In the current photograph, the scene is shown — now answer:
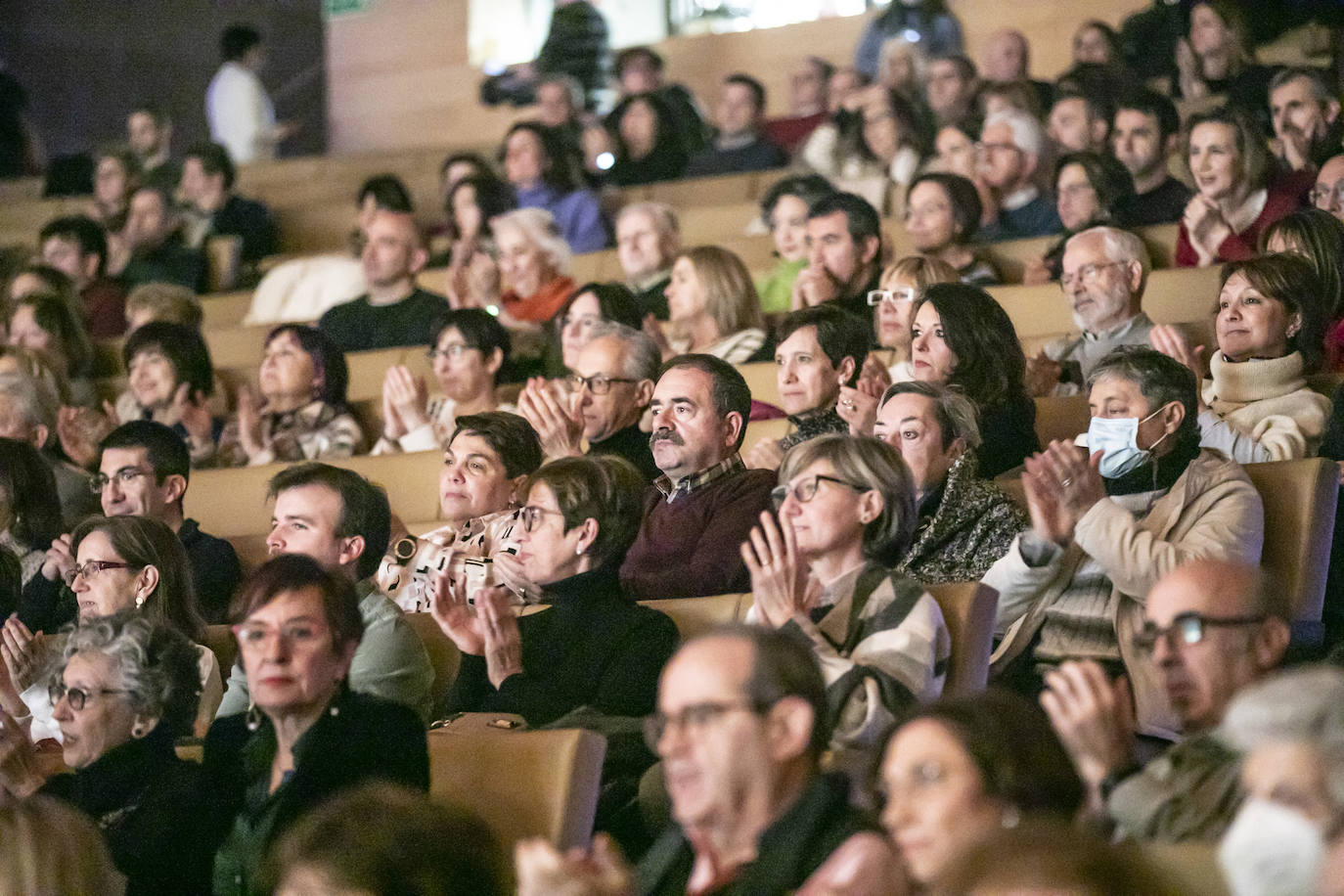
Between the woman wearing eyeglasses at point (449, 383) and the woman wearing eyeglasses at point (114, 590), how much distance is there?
1.11m

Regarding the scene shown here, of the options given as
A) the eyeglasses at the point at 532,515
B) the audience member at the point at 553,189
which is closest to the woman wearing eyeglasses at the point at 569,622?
the eyeglasses at the point at 532,515

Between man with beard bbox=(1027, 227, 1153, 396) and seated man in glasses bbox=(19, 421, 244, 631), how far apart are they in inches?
65.2

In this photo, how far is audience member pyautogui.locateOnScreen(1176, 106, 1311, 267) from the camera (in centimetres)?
422

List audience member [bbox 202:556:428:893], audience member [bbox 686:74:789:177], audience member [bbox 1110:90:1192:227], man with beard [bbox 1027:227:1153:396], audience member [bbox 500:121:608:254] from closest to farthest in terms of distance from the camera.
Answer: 1. audience member [bbox 202:556:428:893]
2. man with beard [bbox 1027:227:1153:396]
3. audience member [bbox 1110:90:1192:227]
4. audience member [bbox 500:121:608:254]
5. audience member [bbox 686:74:789:177]

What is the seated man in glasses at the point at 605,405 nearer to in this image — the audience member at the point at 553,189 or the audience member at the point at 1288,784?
the audience member at the point at 1288,784

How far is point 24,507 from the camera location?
11.7 feet

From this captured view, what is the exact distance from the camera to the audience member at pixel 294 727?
2.17m

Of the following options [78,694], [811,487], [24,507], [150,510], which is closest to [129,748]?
[78,694]

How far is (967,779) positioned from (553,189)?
4353mm

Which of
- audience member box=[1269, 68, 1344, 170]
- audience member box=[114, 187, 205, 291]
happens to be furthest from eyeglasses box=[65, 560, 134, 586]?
audience member box=[114, 187, 205, 291]

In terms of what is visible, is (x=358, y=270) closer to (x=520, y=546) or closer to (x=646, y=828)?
(x=520, y=546)

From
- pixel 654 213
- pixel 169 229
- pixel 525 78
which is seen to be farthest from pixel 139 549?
pixel 525 78

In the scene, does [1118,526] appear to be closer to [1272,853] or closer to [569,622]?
[569,622]

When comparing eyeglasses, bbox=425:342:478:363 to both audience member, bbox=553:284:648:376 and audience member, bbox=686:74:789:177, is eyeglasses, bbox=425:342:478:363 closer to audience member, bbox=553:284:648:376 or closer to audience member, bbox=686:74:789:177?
audience member, bbox=553:284:648:376
